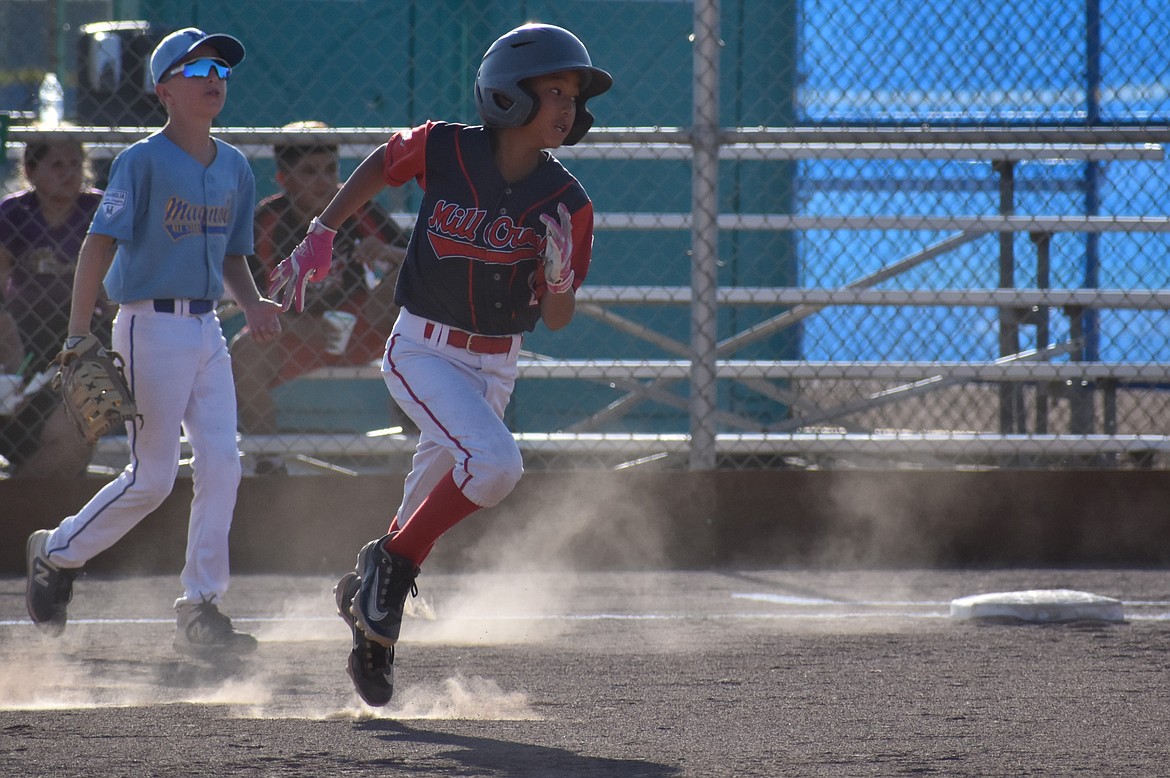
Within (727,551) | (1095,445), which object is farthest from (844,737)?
(1095,445)

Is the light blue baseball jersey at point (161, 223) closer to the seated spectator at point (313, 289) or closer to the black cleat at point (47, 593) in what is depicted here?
the black cleat at point (47, 593)

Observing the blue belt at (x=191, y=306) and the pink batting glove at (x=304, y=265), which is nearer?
the pink batting glove at (x=304, y=265)

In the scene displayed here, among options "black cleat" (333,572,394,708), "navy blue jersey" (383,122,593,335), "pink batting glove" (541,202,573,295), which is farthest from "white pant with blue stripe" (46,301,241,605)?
"pink batting glove" (541,202,573,295)

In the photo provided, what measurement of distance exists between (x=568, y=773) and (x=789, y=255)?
5.38 metres

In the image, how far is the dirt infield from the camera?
274 centimetres

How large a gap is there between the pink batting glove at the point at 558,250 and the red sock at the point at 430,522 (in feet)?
1.71

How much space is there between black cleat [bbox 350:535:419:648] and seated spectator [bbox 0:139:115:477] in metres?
2.85

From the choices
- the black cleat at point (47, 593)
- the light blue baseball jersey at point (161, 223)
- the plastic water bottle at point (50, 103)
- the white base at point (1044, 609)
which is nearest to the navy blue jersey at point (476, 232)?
the light blue baseball jersey at point (161, 223)

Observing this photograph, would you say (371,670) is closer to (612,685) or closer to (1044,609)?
(612,685)

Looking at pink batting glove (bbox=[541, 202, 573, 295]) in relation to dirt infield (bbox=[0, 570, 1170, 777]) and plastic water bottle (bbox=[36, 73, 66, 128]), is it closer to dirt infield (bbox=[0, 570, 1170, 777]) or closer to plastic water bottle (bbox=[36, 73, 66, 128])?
dirt infield (bbox=[0, 570, 1170, 777])

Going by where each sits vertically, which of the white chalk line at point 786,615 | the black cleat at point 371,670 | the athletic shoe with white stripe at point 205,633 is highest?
the black cleat at point 371,670

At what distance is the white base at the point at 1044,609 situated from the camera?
4.61 metres

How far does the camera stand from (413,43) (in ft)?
26.5

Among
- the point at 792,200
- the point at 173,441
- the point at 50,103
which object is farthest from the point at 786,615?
the point at 50,103
